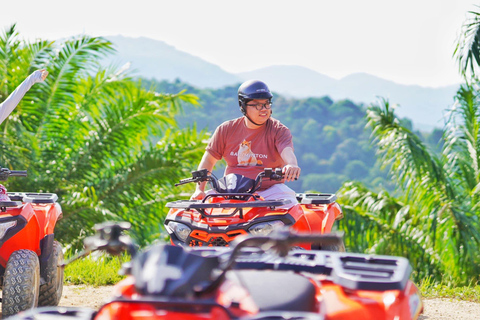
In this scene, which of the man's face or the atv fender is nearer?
the atv fender

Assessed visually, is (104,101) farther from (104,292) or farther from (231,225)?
(231,225)

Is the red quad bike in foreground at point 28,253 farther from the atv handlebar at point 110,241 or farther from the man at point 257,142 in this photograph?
the atv handlebar at point 110,241

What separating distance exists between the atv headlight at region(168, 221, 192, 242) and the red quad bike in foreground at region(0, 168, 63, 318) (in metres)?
0.99

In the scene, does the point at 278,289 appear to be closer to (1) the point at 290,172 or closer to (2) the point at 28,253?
(1) the point at 290,172

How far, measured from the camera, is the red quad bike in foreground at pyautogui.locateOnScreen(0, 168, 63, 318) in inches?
181

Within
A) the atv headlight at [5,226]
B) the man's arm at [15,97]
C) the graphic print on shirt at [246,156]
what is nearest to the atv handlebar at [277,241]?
the atv headlight at [5,226]

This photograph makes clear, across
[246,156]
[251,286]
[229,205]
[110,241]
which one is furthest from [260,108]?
[110,241]

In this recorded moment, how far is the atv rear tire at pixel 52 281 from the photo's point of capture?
530 cm

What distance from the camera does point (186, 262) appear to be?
236 centimetres

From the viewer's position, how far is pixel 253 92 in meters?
5.73

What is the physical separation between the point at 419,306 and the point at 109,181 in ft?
33.4

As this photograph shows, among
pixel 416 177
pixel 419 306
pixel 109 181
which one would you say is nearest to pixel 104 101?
pixel 109 181

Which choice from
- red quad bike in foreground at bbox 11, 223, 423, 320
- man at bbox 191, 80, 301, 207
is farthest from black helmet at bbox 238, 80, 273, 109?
red quad bike in foreground at bbox 11, 223, 423, 320

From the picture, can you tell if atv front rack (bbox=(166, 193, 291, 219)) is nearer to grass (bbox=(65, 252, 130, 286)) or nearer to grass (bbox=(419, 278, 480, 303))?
grass (bbox=(65, 252, 130, 286))
